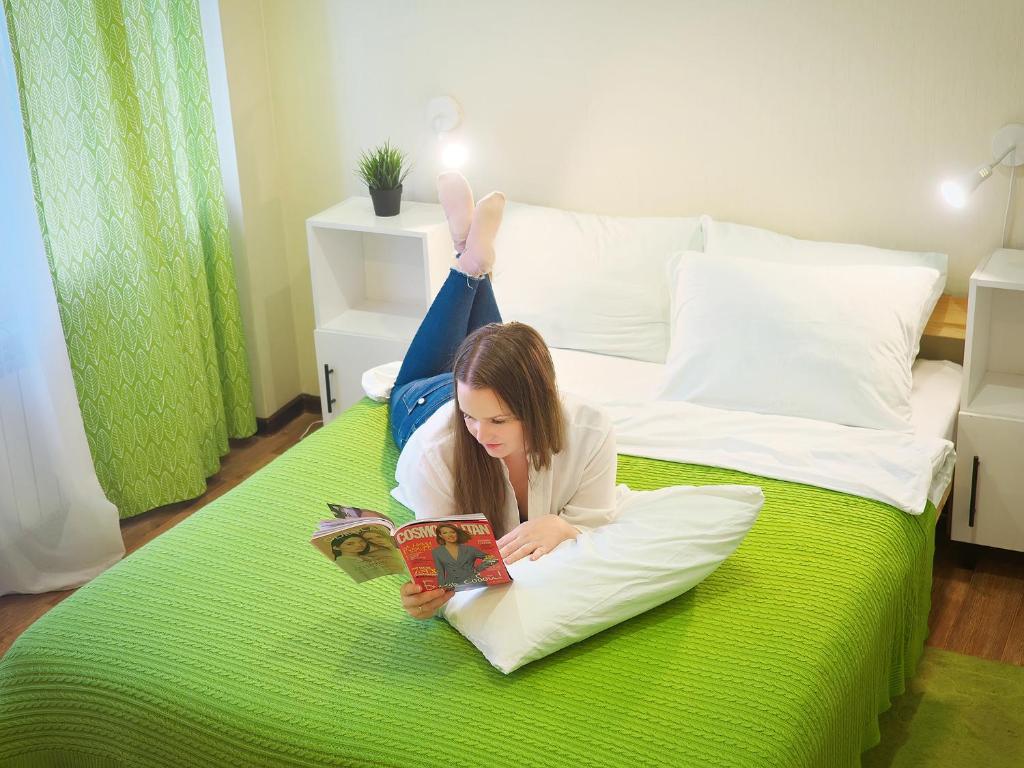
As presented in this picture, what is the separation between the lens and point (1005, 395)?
9.16ft

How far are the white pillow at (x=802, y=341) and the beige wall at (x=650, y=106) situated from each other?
1.04ft

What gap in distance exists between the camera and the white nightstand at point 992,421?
8.77ft

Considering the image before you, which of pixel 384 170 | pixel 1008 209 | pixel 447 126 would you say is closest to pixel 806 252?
pixel 1008 209

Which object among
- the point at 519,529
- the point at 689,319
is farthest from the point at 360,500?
the point at 689,319

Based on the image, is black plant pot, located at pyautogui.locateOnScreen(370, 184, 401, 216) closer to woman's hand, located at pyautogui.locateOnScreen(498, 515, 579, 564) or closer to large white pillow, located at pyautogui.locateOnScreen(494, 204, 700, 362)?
large white pillow, located at pyautogui.locateOnScreen(494, 204, 700, 362)

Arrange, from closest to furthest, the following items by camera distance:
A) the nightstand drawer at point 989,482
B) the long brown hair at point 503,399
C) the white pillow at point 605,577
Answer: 1. the white pillow at point 605,577
2. the long brown hair at point 503,399
3. the nightstand drawer at point 989,482

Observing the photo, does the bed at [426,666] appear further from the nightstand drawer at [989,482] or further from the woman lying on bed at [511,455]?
the nightstand drawer at [989,482]

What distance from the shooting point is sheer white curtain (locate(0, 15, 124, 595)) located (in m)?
2.69

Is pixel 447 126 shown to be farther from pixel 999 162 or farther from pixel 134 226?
pixel 999 162

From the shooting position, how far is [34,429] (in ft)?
9.37

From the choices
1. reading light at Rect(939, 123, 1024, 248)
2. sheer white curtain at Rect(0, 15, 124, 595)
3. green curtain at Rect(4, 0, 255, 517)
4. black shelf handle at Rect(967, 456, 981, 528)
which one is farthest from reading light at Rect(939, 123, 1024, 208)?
sheer white curtain at Rect(0, 15, 124, 595)

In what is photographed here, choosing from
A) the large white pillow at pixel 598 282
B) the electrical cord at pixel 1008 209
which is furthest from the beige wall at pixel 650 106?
the large white pillow at pixel 598 282

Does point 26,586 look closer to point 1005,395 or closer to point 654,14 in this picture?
point 654,14

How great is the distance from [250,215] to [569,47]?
1119mm
